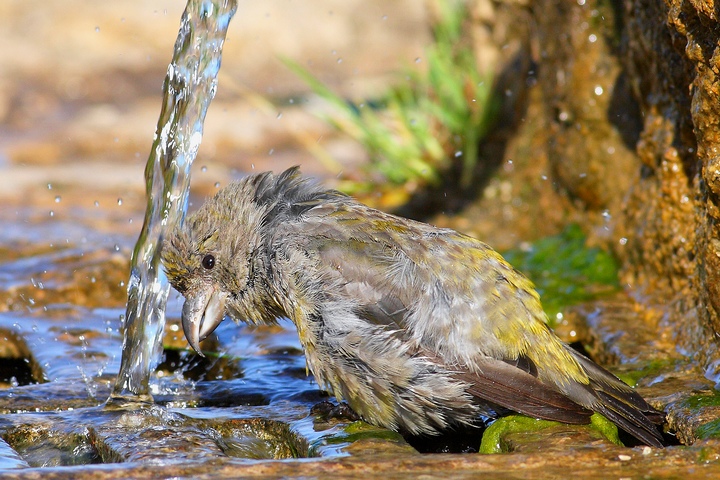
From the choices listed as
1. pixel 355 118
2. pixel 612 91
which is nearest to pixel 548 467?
pixel 612 91

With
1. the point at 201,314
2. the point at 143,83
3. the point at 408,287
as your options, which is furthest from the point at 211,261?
the point at 143,83

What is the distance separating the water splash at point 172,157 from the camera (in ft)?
15.1

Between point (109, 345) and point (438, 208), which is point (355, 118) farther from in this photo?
point (109, 345)

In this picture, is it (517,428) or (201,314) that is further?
(201,314)

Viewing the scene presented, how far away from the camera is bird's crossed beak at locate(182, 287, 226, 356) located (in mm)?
4234

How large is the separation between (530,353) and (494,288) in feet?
1.04

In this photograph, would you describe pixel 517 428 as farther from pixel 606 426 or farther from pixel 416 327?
pixel 416 327

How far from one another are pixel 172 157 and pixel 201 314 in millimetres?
1235

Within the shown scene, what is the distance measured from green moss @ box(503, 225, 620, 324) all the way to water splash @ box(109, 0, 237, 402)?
205cm

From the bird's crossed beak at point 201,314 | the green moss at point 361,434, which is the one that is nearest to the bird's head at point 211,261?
the bird's crossed beak at point 201,314

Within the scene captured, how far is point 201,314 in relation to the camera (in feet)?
14.1

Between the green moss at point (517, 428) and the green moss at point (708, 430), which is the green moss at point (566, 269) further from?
the green moss at point (708, 430)

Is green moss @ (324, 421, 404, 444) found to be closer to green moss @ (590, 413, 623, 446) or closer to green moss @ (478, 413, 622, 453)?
green moss @ (478, 413, 622, 453)

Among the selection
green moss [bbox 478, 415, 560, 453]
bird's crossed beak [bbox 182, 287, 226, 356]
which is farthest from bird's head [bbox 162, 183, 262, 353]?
green moss [bbox 478, 415, 560, 453]
